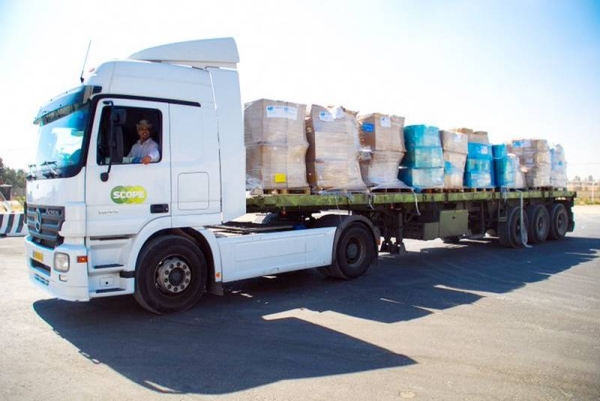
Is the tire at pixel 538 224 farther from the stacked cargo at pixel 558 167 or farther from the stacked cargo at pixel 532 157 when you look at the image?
the stacked cargo at pixel 558 167

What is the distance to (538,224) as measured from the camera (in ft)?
44.6

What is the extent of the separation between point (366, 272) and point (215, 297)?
3297 millimetres

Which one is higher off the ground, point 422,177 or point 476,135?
point 476,135

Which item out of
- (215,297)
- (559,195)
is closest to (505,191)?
(559,195)

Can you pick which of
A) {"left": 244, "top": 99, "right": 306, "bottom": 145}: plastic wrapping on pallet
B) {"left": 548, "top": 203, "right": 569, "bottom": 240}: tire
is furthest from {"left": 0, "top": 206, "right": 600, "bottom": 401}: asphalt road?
{"left": 548, "top": 203, "right": 569, "bottom": 240}: tire

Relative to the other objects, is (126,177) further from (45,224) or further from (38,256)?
(38,256)

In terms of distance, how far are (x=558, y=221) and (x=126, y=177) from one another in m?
13.8

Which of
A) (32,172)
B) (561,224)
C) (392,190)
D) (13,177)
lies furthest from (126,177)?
(13,177)

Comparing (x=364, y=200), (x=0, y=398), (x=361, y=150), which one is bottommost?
(x=0, y=398)

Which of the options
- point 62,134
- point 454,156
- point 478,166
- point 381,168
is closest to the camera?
point 62,134

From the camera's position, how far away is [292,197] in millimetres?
7309

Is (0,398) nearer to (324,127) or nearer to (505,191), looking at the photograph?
(324,127)

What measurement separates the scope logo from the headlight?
84cm

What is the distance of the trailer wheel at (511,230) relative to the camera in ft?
40.9
